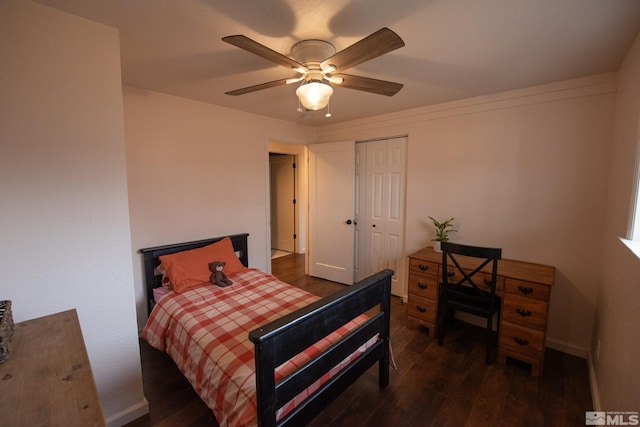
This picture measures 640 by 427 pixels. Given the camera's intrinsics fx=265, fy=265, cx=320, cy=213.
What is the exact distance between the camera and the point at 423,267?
103 inches

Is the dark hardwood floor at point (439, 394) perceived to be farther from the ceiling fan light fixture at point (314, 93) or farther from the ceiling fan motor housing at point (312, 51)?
the ceiling fan motor housing at point (312, 51)

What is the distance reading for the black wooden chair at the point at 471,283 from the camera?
6.97 feet

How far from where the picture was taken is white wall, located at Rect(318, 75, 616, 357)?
2.19 meters

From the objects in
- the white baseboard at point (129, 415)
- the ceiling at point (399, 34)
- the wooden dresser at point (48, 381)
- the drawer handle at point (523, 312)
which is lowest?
the white baseboard at point (129, 415)

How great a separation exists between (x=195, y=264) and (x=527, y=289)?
289 cm

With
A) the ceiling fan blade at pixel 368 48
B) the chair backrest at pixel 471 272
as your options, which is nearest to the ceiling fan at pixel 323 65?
the ceiling fan blade at pixel 368 48

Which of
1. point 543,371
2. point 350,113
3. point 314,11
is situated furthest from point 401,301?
point 314,11

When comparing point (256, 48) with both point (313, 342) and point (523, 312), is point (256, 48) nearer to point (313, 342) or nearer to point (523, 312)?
point (313, 342)

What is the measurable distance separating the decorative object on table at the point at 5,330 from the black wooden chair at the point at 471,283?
2598mm

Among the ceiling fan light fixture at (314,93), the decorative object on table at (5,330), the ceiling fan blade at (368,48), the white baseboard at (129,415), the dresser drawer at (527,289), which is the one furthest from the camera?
the dresser drawer at (527,289)

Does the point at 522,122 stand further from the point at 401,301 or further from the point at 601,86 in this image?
the point at 401,301

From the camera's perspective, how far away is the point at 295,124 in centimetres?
388

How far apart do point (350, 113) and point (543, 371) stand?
312 cm

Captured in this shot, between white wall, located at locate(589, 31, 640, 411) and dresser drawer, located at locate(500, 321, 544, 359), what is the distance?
32 cm
